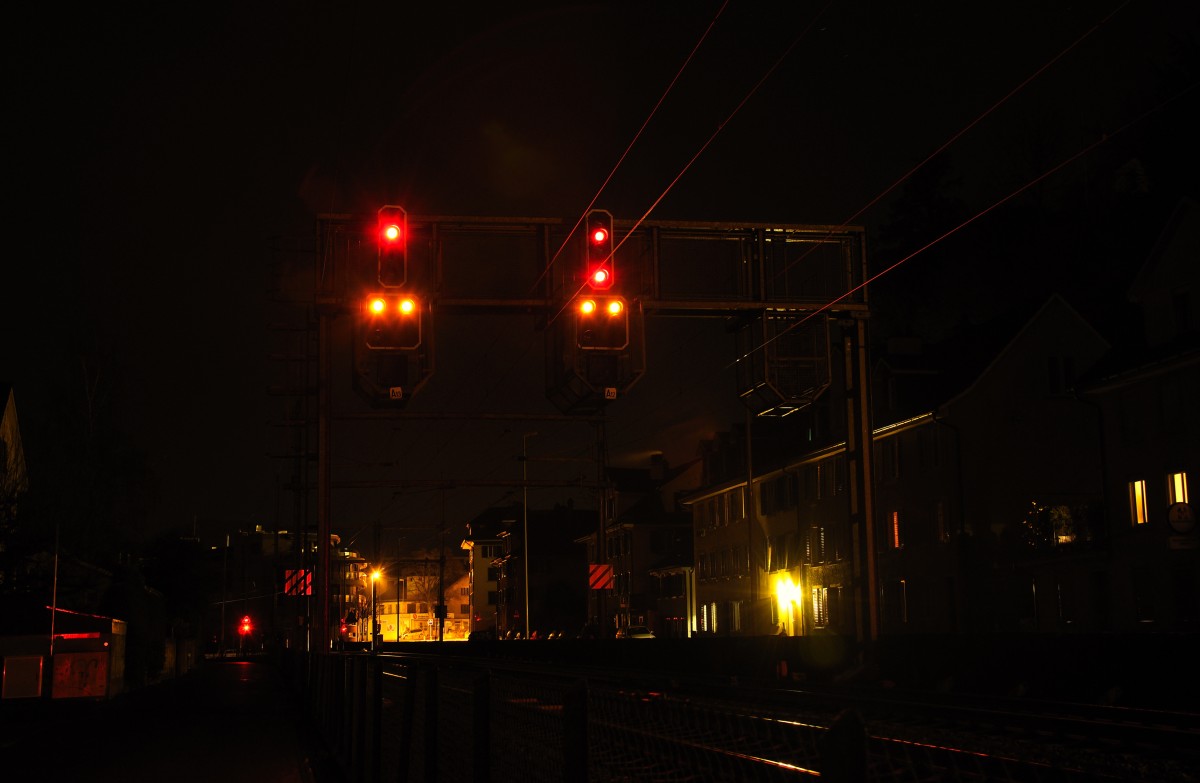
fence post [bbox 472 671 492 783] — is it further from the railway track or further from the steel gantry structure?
the steel gantry structure

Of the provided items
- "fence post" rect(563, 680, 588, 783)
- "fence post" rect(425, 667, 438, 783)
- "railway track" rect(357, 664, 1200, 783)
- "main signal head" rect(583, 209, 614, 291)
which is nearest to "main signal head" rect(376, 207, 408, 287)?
"main signal head" rect(583, 209, 614, 291)

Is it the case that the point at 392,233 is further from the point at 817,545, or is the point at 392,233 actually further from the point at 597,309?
the point at 817,545

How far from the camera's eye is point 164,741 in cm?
2261

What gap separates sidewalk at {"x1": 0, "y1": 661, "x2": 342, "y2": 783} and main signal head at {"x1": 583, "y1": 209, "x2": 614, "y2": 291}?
25.6 ft

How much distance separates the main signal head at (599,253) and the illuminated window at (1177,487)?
2236 centimetres

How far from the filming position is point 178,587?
274 ft

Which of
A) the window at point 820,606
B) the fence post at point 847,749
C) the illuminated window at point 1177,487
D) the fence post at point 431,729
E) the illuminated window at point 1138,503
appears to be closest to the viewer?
the fence post at point 847,749

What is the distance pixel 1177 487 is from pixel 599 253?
22873mm

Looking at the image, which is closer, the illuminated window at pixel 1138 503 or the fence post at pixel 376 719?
the fence post at pixel 376 719

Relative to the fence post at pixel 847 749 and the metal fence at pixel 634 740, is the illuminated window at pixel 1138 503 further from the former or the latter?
the fence post at pixel 847 749

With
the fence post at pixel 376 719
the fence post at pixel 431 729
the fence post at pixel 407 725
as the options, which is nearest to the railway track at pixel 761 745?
the fence post at pixel 431 729

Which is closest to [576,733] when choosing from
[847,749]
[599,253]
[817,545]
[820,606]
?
[847,749]

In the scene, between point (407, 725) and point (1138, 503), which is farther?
point (1138, 503)

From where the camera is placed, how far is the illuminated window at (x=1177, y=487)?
3481 centimetres
